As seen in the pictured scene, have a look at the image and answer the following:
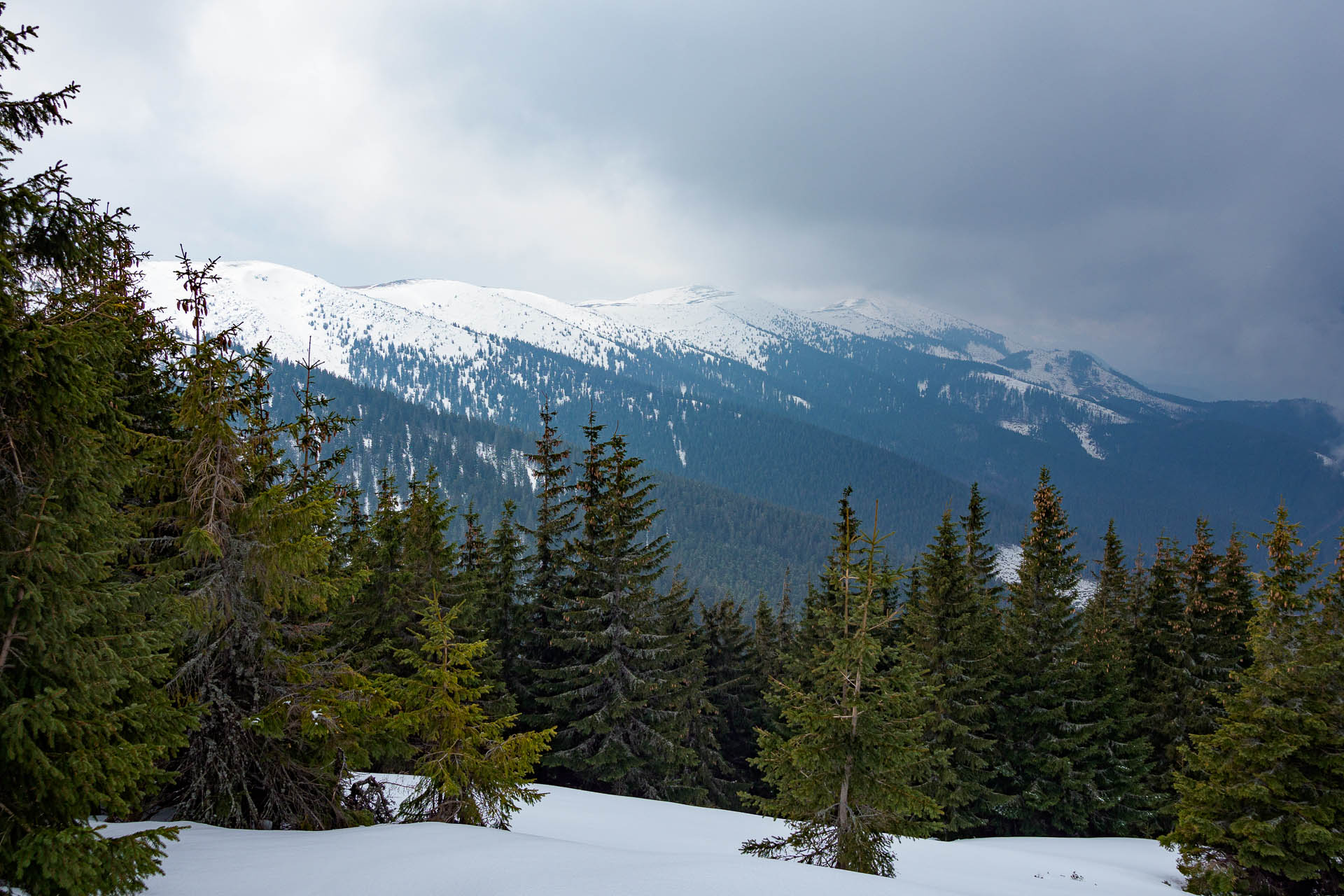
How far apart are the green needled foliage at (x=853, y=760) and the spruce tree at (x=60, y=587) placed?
7012 mm

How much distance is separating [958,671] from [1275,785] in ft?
36.1

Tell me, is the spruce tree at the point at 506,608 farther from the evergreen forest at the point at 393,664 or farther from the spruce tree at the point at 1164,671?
the spruce tree at the point at 1164,671

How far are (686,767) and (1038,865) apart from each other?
13.3 meters

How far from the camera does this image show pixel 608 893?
19.0 feet

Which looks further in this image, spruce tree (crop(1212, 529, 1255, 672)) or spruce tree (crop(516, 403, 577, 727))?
spruce tree (crop(1212, 529, 1255, 672))

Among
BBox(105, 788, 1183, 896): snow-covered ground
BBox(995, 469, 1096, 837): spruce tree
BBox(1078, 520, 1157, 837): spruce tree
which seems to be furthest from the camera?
BBox(1078, 520, 1157, 837): spruce tree

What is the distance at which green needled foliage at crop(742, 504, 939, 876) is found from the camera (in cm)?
904

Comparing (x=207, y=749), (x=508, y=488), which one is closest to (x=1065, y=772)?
(x=207, y=749)

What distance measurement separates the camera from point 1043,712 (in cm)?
2489

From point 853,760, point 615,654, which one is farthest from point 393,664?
point 853,760

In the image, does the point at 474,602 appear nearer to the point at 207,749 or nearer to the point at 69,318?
the point at 207,749

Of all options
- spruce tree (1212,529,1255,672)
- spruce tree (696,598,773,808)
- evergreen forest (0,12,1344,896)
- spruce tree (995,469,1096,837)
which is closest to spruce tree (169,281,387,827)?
evergreen forest (0,12,1344,896)

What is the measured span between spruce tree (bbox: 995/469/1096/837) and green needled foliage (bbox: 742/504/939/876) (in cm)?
1874

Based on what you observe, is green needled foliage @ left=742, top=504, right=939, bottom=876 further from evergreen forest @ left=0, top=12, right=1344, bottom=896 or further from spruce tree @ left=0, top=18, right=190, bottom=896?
spruce tree @ left=0, top=18, right=190, bottom=896
